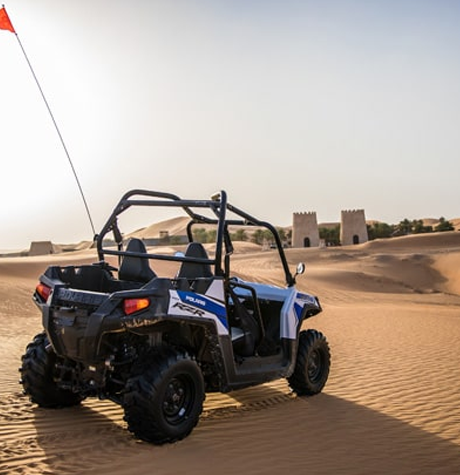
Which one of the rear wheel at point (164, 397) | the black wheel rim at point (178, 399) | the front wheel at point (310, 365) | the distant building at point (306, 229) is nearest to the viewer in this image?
the rear wheel at point (164, 397)

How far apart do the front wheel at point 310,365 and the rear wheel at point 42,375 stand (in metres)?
2.40

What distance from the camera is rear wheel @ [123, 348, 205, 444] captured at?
4680 millimetres

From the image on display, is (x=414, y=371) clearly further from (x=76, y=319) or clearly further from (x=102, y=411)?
A: (x=76, y=319)

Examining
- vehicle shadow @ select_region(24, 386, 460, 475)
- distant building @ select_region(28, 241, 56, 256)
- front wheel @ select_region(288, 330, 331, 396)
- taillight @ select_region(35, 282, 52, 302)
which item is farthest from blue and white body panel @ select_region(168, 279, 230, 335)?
distant building @ select_region(28, 241, 56, 256)

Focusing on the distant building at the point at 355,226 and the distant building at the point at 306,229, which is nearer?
the distant building at the point at 306,229

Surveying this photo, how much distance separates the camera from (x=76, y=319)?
509 cm

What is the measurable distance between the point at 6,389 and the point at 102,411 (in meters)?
1.63

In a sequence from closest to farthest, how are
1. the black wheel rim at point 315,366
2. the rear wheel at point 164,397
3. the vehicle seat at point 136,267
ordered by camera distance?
the rear wheel at point 164,397
the vehicle seat at point 136,267
the black wheel rim at point 315,366

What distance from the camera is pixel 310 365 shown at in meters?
6.87

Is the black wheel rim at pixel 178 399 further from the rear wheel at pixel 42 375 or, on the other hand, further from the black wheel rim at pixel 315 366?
the black wheel rim at pixel 315 366

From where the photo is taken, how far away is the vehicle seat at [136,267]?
5.92m

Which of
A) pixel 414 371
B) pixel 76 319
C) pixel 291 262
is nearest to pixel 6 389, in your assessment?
pixel 76 319

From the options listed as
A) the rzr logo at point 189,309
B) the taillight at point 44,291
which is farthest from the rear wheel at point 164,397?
the taillight at point 44,291

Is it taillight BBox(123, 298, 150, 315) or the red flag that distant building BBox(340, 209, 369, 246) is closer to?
the red flag
